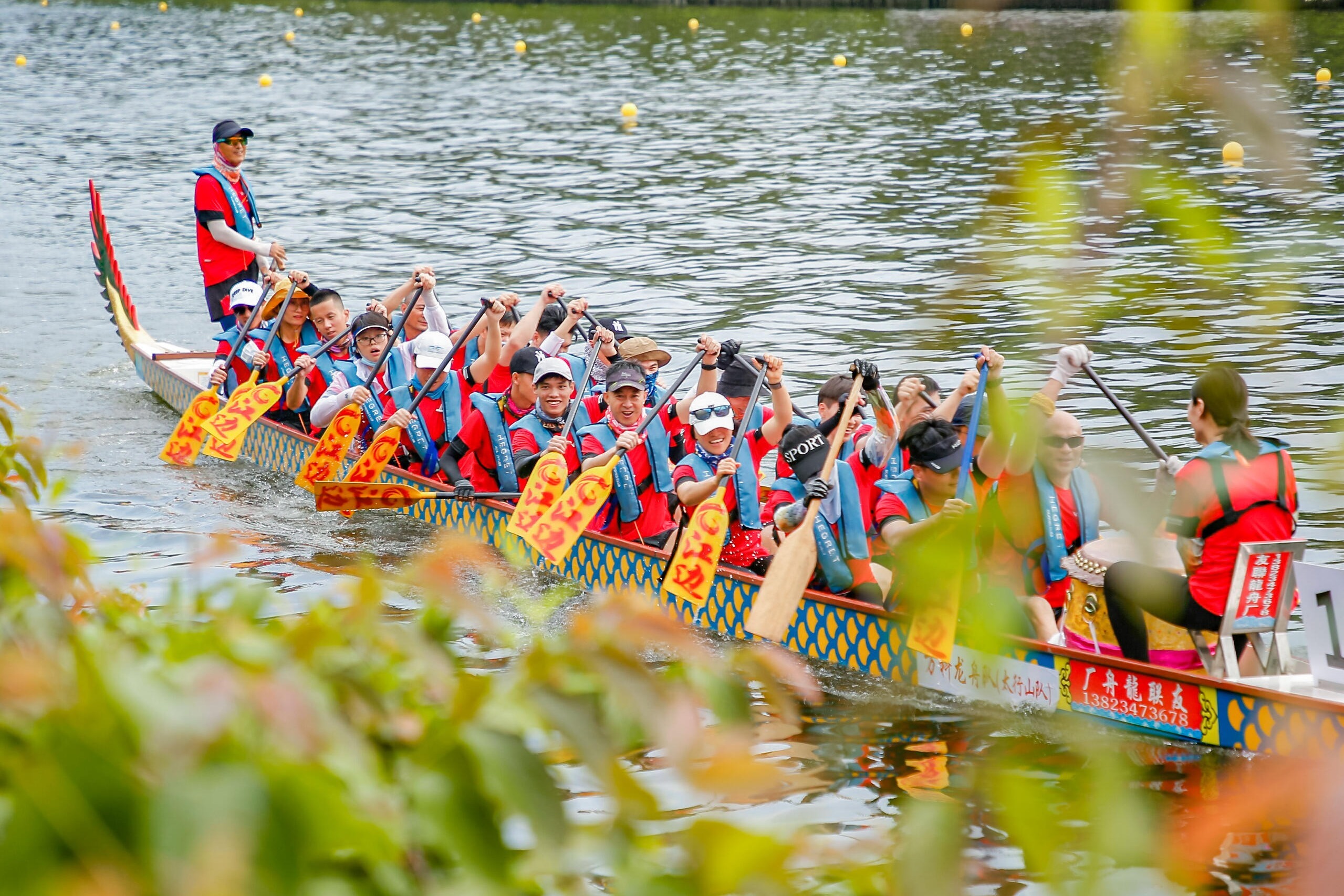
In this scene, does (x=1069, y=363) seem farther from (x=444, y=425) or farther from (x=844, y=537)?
(x=444, y=425)

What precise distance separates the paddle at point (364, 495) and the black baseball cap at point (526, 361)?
40.3 inches

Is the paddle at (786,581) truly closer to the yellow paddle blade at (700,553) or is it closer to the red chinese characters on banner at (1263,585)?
the yellow paddle blade at (700,553)

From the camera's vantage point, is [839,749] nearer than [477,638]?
Yes

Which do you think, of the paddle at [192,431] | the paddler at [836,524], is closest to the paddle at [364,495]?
the paddle at [192,431]

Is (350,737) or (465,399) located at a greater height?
(350,737)

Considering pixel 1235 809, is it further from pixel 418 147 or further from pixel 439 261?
pixel 418 147

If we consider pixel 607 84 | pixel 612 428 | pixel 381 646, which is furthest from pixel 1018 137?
pixel 607 84

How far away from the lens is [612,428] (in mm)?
8672

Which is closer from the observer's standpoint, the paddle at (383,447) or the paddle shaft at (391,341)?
the paddle at (383,447)

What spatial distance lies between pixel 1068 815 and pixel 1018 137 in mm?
673

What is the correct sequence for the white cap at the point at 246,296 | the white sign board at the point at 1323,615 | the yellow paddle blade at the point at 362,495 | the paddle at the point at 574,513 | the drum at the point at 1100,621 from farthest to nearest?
Answer: the white cap at the point at 246,296
the yellow paddle blade at the point at 362,495
the paddle at the point at 574,513
the drum at the point at 1100,621
the white sign board at the point at 1323,615

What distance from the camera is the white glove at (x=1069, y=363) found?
5.99 meters

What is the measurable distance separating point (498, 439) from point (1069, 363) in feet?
14.3

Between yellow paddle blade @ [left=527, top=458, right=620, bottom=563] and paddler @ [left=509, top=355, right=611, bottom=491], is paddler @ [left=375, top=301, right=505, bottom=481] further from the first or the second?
yellow paddle blade @ [left=527, top=458, right=620, bottom=563]
